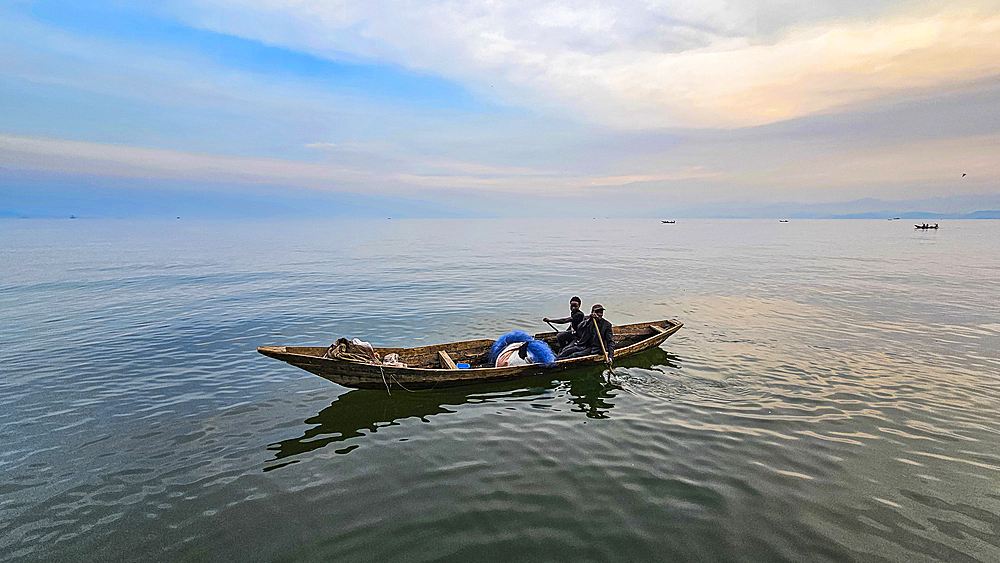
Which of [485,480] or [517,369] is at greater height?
[517,369]

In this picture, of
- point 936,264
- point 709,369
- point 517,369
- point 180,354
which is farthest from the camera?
point 936,264

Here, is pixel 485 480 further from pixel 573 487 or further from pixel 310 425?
pixel 310 425

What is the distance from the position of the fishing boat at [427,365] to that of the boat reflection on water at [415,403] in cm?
34

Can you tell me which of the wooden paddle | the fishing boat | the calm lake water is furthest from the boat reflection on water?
the wooden paddle

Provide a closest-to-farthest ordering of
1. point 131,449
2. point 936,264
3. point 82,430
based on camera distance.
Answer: point 131,449
point 82,430
point 936,264

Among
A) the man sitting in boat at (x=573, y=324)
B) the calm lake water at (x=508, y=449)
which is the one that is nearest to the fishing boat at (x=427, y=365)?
the man sitting in boat at (x=573, y=324)

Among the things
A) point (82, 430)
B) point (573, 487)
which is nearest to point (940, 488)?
point (573, 487)

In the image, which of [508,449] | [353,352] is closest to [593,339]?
[508,449]

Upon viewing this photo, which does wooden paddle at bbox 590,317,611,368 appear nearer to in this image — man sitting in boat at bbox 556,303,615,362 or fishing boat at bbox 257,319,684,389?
man sitting in boat at bbox 556,303,615,362

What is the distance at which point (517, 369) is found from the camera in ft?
46.7

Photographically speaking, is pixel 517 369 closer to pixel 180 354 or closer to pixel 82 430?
pixel 82 430

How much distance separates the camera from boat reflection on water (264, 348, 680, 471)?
36.4 ft

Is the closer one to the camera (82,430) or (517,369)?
(82,430)

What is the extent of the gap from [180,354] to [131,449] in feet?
26.5
